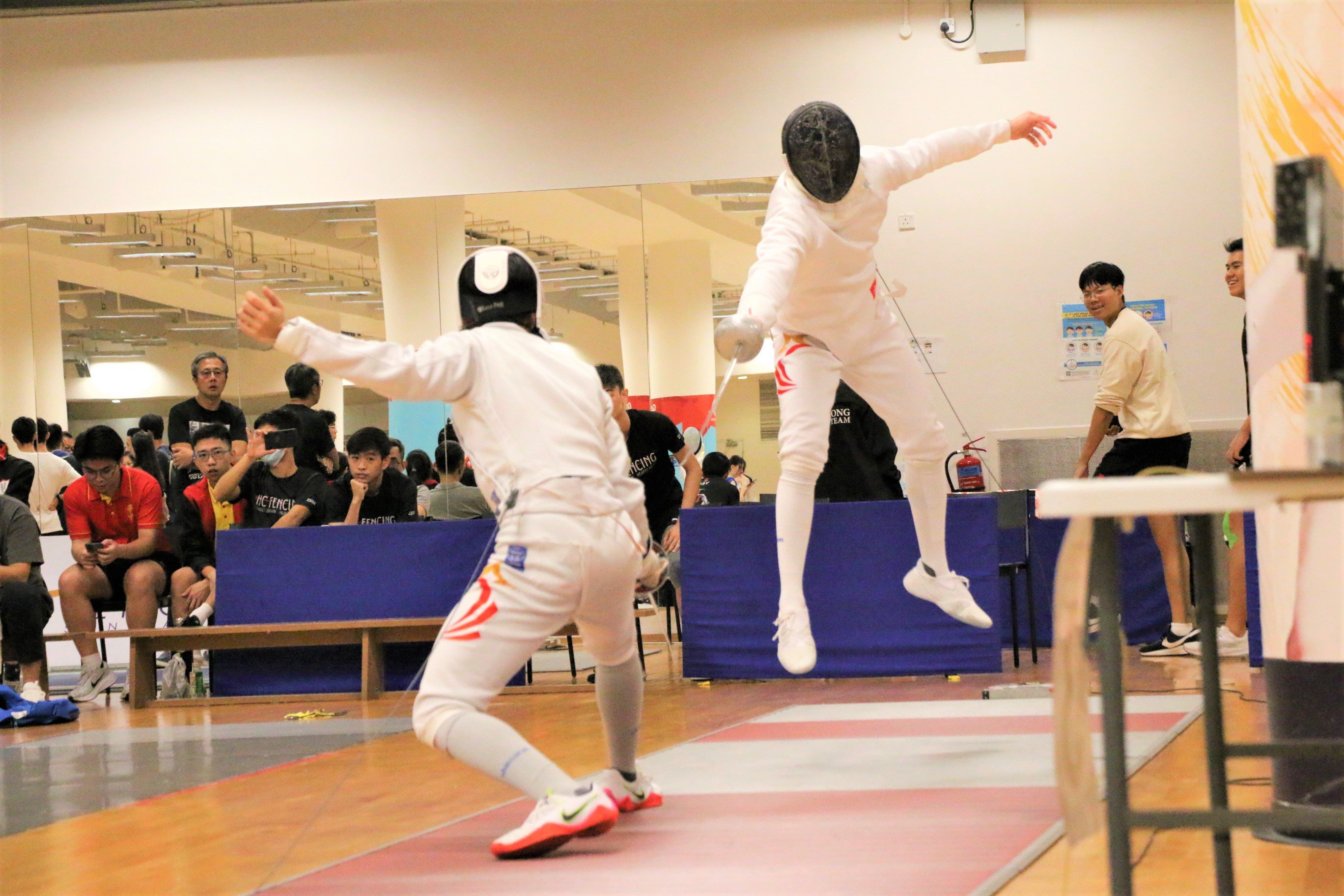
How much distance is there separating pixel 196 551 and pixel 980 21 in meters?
6.19

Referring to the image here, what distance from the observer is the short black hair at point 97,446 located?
6.80 metres

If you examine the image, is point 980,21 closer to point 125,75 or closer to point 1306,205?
point 125,75

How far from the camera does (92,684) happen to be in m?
6.95

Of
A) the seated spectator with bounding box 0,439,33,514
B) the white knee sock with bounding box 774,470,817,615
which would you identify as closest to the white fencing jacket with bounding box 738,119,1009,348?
the white knee sock with bounding box 774,470,817,615

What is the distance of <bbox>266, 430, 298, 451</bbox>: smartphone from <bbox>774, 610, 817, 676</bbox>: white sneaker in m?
3.39

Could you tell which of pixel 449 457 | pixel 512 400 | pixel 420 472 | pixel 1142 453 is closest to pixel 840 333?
pixel 512 400

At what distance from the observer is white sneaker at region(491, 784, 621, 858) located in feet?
8.45

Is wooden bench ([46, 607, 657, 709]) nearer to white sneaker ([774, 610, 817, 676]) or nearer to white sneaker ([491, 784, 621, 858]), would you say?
white sneaker ([774, 610, 817, 676])

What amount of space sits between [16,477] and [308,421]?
6.22 feet

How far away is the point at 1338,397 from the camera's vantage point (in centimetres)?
159

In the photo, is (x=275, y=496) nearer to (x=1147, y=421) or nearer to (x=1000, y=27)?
(x=1147, y=421)

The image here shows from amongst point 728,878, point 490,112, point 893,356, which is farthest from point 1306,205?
point 490,112

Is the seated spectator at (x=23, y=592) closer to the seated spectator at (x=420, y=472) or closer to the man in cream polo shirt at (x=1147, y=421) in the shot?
the seated spectator at (x=420, y=472)

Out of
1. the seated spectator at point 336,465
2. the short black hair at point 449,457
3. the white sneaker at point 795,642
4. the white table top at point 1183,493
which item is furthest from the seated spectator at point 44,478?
the white table top at point 1183,493
